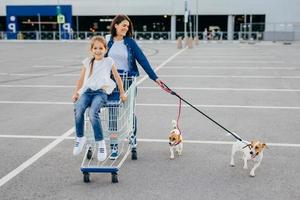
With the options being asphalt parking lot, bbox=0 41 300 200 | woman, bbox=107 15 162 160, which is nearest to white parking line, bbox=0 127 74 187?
asphalt parking lot, bbox=0 41 300 200

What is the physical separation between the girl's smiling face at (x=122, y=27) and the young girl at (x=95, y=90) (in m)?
0.42

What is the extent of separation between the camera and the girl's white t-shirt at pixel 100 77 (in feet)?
18.0

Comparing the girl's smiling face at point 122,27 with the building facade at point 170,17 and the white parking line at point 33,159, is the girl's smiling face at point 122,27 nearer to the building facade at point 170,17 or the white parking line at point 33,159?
the white parking line at point 33,159

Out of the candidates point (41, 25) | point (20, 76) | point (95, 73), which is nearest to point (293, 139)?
point (95, 73)

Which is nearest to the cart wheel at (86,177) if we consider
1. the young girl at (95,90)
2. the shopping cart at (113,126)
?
the shopping cart at (113,126)

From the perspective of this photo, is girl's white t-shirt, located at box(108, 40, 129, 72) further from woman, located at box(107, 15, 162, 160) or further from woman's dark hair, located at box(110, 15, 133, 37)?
woman's dark hair, located at box(110, 15, 133, 37)

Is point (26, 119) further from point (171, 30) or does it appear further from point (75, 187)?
point (171, 30)

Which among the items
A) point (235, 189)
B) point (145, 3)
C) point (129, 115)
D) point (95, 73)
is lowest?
point (235, 189)

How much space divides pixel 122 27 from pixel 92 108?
1.27 m

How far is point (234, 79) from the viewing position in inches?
607

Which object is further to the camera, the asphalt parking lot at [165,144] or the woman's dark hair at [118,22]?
the woman's dark hair at [118,22]

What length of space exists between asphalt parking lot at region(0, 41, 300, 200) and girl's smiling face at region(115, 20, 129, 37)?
168cm

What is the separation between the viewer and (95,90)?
215 inches

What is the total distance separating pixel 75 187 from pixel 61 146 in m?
1.87
